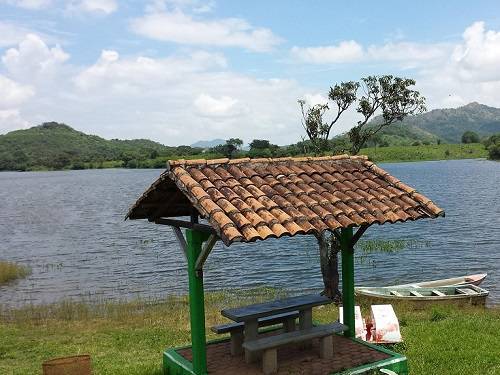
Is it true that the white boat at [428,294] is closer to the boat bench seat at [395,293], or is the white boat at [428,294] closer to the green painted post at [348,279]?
the boat bench seat at [395,293]

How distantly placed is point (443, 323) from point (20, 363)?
10.9 metres

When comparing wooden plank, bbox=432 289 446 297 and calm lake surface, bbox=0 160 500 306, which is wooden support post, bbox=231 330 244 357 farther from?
calm lake surface, bbox=0 160 500 306

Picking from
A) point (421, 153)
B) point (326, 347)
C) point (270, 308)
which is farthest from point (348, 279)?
point (421, 153)

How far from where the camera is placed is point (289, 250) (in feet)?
107

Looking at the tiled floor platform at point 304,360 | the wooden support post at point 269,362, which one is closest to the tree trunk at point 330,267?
the tiled floor platform at point 304,360

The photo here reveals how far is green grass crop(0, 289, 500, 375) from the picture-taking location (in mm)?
10539

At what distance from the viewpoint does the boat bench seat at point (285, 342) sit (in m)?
8.43

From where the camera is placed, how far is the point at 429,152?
567 ft

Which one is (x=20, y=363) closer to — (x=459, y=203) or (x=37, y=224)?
(x=37, y=224)

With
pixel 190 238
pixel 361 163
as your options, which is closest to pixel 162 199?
pixel 190 238

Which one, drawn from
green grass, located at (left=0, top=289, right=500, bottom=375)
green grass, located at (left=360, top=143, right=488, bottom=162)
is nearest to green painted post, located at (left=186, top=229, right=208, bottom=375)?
green grass, located at (left=0, top=289, right=500, bottom=375)

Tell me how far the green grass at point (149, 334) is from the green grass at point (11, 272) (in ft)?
25.3

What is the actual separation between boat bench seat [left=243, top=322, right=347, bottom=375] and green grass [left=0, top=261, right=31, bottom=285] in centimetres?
2308

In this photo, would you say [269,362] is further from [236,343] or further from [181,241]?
[181,241]
